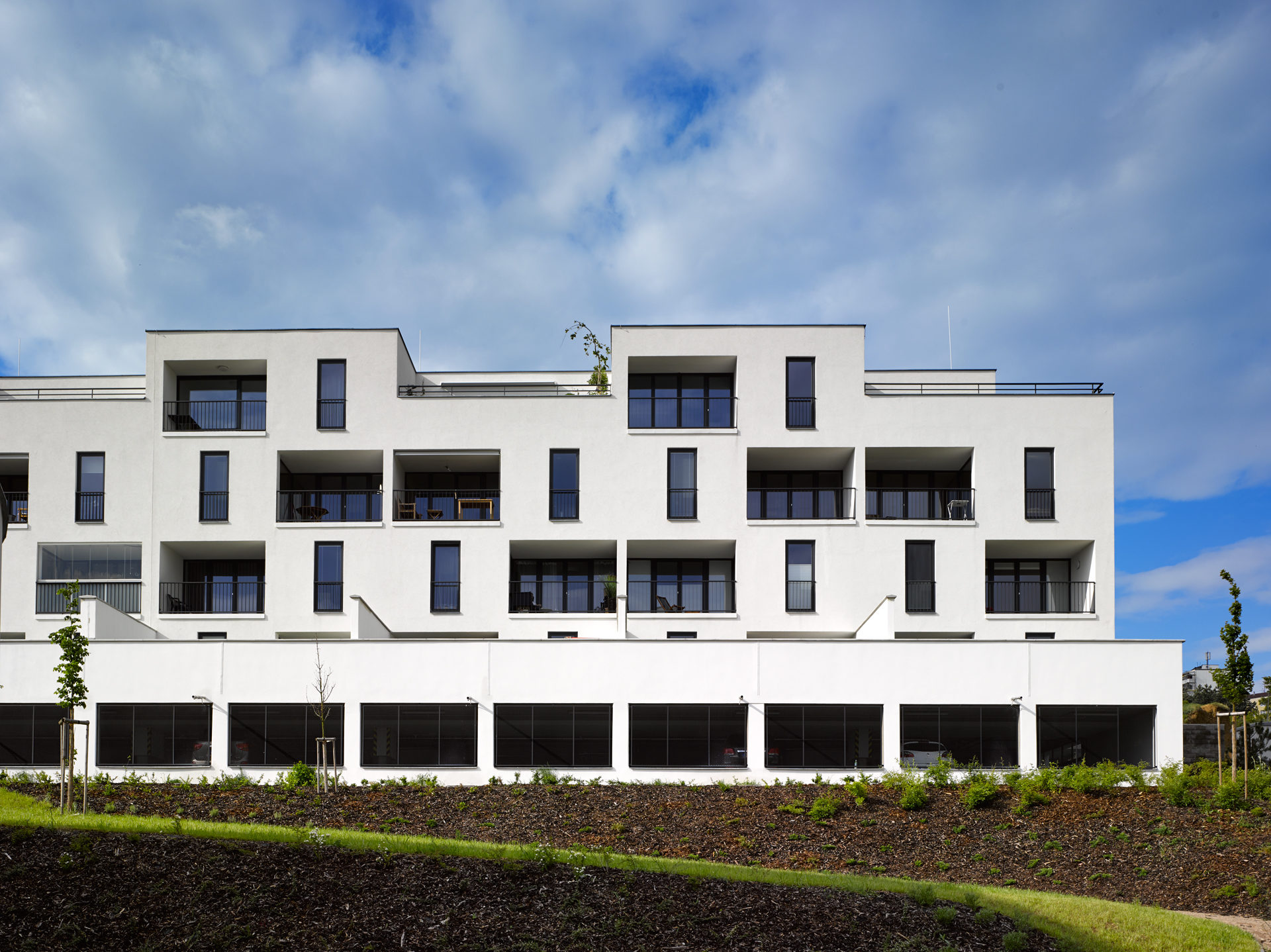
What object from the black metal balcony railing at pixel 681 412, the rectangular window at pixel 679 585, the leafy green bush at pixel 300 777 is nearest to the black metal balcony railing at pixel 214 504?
the leafy green bush at pixel 300 777

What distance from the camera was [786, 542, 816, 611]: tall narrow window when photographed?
104ft

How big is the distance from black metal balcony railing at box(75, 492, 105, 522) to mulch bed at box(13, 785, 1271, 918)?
1071 cm

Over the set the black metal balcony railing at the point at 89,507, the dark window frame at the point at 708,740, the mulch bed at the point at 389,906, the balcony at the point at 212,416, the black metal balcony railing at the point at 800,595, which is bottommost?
the dark window frame at the point at 708,740

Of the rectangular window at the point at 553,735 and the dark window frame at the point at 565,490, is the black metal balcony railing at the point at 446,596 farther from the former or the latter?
the rectangular window at the point at 553,735

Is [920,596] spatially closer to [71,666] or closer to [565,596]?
[565,596]

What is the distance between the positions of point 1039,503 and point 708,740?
13.9 m

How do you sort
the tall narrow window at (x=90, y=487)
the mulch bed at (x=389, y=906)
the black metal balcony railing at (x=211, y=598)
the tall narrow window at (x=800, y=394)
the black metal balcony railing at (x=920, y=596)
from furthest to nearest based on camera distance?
1. the tall narrow window at (x=800, y=394)
2. the tall narrow window at (x=90, y=487)
3. the black metal balcony railing at (x=211, y=598)
4. the black metal balcony railing at (x=920, y=596)
5. the mulch bed at (x=389, y=906)

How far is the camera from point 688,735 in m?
25.5

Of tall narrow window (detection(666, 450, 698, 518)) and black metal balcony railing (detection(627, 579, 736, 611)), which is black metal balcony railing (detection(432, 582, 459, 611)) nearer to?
black metal balcony railing (detection(627, 579, 736, 611))

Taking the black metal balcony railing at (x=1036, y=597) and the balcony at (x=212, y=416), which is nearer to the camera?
the black metal balcony railing at (x=1036, y=597)

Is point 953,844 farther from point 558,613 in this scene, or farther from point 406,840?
point 558,613

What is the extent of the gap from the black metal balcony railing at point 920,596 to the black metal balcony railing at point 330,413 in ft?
61.2

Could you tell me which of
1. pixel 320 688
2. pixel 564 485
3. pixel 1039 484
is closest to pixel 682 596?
pixel 564 485

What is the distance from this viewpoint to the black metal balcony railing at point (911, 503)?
33.3 m
